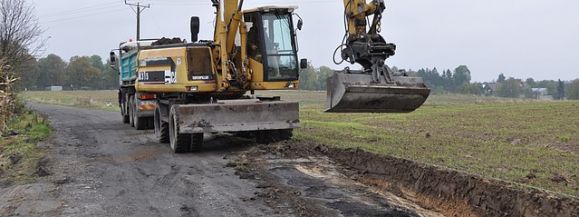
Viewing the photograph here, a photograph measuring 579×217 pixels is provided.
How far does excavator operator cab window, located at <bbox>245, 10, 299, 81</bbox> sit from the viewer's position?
1250 centimetres

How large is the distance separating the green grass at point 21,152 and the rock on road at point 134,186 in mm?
362

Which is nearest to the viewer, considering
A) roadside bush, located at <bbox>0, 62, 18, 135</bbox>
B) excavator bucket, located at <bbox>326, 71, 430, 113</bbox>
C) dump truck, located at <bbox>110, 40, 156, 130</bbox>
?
excavator bucket, located at <bbox>326, 71, 430, 113</bbox>

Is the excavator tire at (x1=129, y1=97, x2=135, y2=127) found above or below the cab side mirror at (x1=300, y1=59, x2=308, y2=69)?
below

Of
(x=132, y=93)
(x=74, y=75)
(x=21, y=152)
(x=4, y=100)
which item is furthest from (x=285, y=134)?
(x=74, y=75)

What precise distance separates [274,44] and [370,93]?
4181 millimetres

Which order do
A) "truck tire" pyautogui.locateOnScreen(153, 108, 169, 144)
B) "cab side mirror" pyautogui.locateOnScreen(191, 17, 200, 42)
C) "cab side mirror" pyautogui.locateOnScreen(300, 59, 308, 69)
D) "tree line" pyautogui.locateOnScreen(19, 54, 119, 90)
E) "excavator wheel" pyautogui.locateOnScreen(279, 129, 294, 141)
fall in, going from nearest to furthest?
"cab side mirror" pyautogui.locateOnScreen(300, 59, 308, 69)
"excavator wheel" pyautogui.locateOnScreen(279, 129, 294, 141)
"cab side mirror" pyautogui.locateOnScreen(191, 17, 200, 42)
"truck tire" pyautogui.locateOnScreen(153, 108, 169, 144)
"tree line" pyautogui.locateOnScreen(19, 54, 119, 90)

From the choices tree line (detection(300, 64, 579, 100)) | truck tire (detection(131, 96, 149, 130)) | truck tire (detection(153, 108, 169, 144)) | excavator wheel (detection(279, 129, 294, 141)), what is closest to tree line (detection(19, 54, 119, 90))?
tree line (detection(300, 64, 579, 100))

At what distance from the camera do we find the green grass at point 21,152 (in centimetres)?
1014

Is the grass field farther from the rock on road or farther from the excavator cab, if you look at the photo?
the rock on road

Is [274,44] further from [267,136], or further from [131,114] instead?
[131,114]

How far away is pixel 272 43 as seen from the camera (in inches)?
496

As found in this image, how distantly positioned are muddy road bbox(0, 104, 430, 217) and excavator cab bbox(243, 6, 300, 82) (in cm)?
188

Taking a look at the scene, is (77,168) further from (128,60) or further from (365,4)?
(128,60)

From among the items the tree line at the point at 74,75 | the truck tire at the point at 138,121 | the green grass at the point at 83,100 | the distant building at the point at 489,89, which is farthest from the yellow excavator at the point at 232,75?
the tree line at the point at 74,75
